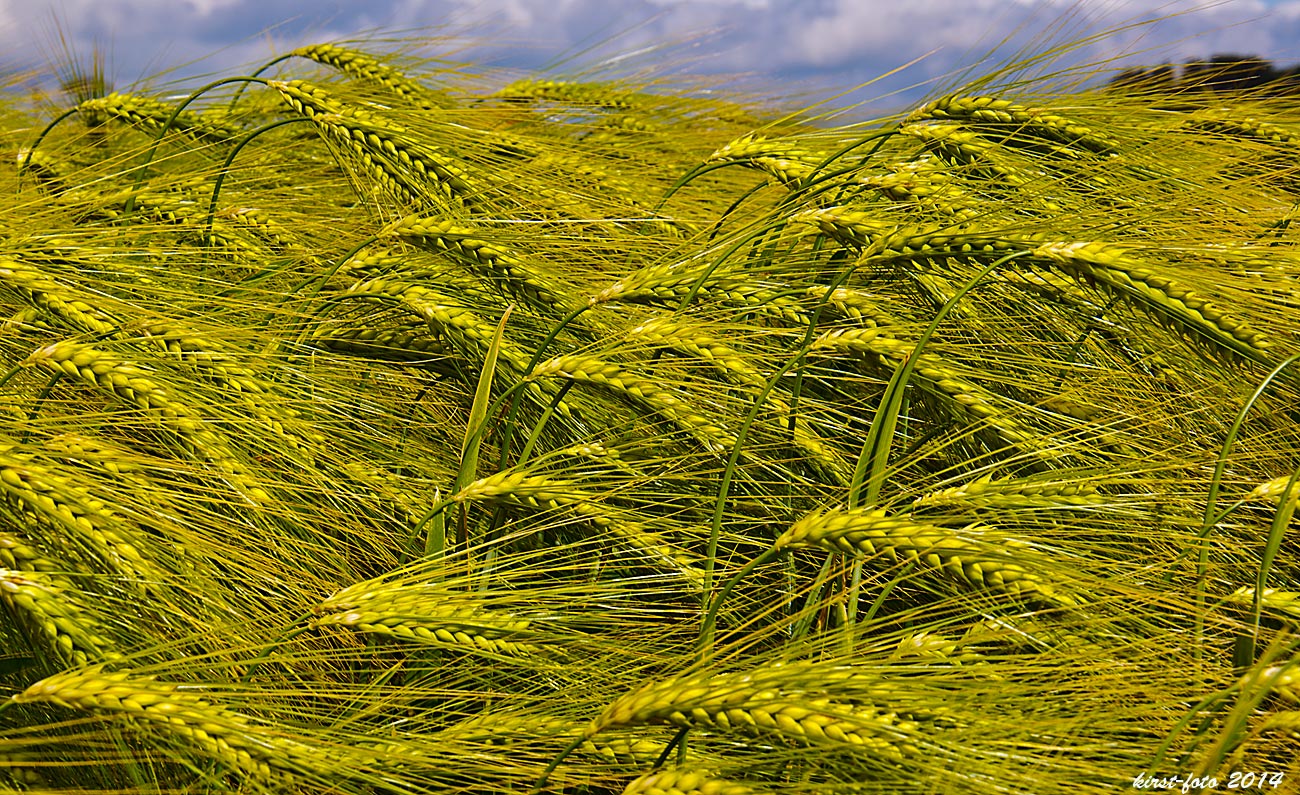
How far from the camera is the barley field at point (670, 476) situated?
99 cm

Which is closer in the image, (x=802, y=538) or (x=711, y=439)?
(x=802, y=538)

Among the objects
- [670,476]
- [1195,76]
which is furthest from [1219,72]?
[670,476]

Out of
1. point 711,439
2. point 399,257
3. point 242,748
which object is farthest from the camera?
point 399,257

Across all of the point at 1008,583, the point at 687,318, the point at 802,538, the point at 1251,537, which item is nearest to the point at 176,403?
the point at 687,318

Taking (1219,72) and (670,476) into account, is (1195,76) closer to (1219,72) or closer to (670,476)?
(1219,72)

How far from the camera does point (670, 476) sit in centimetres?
131

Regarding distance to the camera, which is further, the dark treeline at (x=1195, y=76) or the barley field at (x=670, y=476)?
the dark treeline at (x=1195, y=76)

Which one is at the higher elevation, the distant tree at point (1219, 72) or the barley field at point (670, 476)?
the distant tree at point (1219, 72)

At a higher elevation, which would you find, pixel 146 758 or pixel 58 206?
pixel 58 206

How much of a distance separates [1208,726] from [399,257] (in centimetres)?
127

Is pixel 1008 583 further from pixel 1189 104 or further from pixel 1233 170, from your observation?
pixel 1189 104

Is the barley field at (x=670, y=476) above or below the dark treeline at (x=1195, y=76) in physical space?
below

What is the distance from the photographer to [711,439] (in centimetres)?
141

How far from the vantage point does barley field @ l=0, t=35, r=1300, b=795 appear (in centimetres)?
99
